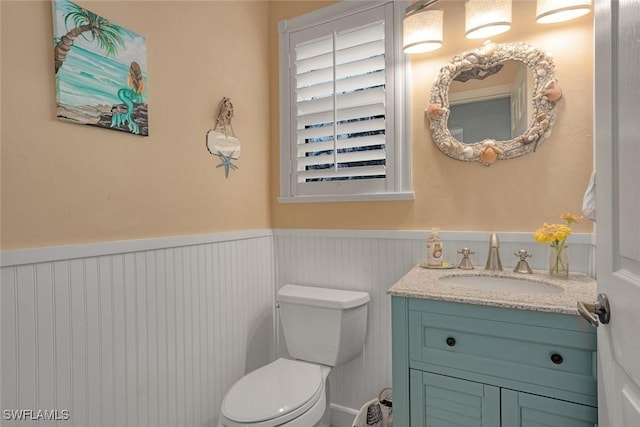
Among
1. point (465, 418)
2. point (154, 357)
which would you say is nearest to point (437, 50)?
point (465, 418)

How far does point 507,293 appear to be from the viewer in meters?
1.20

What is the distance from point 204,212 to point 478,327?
4.19 ft

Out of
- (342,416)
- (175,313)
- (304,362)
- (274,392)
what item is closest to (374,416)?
(342,416)

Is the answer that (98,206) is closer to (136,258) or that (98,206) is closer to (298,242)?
(136,258)

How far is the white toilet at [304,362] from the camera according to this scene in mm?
1307

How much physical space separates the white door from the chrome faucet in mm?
668

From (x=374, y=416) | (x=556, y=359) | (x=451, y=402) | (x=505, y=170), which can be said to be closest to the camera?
(x=556, y=359)

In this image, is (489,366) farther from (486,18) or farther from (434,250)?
(486,18)

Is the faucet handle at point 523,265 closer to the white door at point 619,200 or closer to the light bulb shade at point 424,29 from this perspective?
the white door at point 619,200

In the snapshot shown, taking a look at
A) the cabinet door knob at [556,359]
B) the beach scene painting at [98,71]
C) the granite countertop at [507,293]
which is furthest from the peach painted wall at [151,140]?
the cabinet door knob at [556,359]

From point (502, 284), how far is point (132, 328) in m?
1.50

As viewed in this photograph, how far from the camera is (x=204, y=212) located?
170cm

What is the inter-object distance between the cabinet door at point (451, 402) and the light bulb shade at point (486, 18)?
1396mm

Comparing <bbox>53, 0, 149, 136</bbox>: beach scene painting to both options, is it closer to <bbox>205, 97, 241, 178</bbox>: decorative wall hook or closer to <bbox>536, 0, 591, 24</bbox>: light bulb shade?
<bbox>205, 97, 241, 178</bbox>: decorative wall hook
